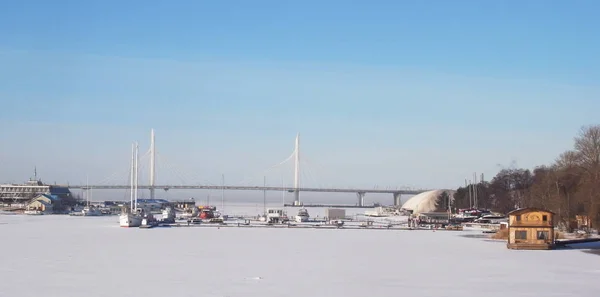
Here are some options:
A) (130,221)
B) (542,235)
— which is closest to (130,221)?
(130,221)

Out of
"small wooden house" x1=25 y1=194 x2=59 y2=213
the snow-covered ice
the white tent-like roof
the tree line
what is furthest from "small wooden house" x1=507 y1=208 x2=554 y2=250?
"small wooden house" x1=25 y1=194 x2=59 y2=213

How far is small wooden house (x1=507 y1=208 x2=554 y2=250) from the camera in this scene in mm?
37250

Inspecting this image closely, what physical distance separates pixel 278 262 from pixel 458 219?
49979 millimetres

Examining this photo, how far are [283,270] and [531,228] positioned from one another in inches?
709

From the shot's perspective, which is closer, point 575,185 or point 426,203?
point 575,185

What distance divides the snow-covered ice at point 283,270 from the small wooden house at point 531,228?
1.93 m

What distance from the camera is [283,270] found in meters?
24.4

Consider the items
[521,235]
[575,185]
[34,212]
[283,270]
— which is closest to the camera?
[283,270]

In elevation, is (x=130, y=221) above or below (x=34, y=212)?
below

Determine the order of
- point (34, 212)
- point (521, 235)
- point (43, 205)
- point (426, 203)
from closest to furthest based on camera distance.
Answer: point (521, 235), point (34, 212), point (43, 205), point (426, 203)

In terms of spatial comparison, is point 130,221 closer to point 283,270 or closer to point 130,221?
point 130,221

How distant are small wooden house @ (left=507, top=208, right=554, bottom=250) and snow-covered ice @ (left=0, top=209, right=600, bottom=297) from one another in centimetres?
193

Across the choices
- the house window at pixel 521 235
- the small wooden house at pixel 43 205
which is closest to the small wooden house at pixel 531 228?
the house window at pixel 521 235

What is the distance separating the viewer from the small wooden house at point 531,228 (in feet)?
122
